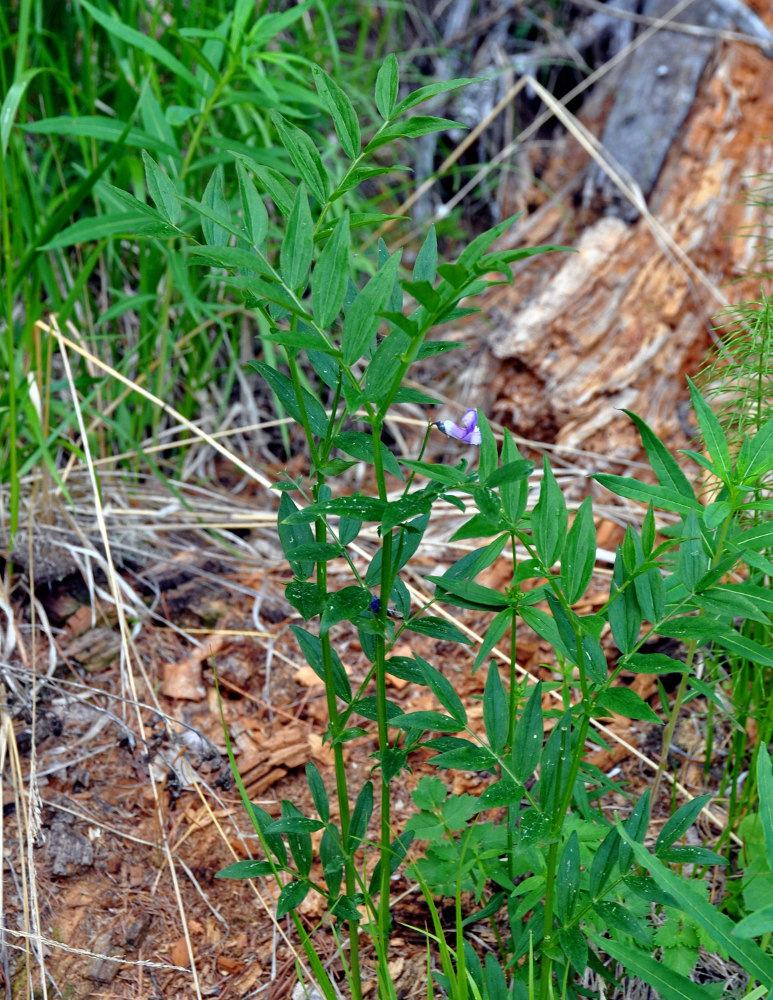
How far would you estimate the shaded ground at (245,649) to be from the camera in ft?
4.28

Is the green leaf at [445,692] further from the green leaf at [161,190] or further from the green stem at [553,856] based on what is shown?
the green leaf at [161,190]

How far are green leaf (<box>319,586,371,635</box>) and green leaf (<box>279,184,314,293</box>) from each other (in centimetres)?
31

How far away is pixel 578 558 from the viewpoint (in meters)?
0.91

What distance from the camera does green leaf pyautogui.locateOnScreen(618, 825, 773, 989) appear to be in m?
0.81

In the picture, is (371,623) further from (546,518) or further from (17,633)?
(17,633)

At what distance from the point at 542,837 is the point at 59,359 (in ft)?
5.83

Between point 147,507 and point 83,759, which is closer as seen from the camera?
point 83,759

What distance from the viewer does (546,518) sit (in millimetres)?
890

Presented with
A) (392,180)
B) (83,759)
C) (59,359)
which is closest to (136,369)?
(59,359)

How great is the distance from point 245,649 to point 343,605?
952mm

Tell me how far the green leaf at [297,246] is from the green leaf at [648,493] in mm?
351

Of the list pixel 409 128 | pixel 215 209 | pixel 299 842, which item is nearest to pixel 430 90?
pixel 409 128

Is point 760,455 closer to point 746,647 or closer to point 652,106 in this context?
point 746,647

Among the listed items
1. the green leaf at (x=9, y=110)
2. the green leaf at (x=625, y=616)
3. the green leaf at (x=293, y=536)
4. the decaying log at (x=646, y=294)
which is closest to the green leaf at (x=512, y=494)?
the green leaf at (x=625, y=616)
